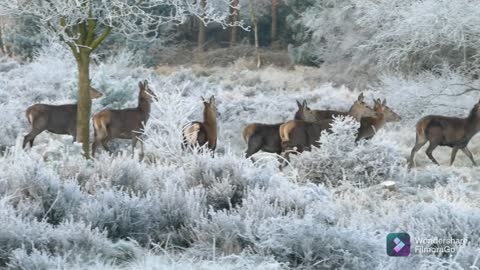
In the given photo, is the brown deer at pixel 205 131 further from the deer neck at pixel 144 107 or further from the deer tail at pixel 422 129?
the deer tail at pixel 422 129

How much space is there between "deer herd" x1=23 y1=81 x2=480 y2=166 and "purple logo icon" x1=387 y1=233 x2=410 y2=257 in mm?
5877

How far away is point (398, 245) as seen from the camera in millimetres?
4859

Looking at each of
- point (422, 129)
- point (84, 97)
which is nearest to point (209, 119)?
point (84, 97)

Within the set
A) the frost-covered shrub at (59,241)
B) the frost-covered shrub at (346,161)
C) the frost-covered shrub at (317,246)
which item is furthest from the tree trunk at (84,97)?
the frost-covered shrub at (317,246)

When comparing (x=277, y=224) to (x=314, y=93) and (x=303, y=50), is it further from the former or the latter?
(x=303, y=50)

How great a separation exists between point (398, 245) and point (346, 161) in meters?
5.28

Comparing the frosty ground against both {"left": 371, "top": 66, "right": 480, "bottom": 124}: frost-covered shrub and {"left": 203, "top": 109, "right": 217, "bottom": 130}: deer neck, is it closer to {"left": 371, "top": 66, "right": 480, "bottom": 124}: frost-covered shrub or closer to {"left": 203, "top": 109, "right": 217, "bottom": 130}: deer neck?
{"left": 203, "top": 109, "right": 217, "bottom": 130}: deer neck

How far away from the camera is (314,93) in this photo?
24.1 m

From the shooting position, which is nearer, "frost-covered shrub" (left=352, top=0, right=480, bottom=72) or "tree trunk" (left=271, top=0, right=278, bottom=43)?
"frost-covered shrub" (left=352, top=0, right=480, bottom=72)

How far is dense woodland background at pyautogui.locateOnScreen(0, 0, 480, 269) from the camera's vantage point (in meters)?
4.79

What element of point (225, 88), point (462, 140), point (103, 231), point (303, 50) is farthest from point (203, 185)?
point (303, 50)

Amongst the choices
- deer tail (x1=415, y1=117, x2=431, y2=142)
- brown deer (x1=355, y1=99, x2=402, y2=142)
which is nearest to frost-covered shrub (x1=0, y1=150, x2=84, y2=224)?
brown deer (x1=355, y1=99, x2=402, y2=142)

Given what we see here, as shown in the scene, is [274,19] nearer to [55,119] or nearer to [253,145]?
[55,119]

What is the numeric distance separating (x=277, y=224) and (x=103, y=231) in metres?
1.28
